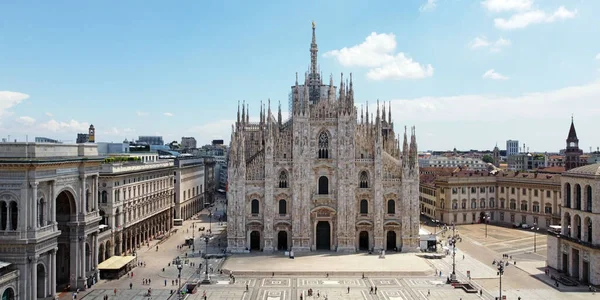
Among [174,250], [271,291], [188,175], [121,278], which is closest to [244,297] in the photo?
[271,291]

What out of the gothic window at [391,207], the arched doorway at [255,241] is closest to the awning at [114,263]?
the arched doorway at [255,241]

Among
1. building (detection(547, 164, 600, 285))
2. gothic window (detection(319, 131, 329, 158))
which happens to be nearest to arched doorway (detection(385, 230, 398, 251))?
gothic window (detection(319, 131, 329, 158))

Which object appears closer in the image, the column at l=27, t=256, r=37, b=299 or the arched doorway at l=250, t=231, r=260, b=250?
the column at l=27, t=256, r=37, b=299

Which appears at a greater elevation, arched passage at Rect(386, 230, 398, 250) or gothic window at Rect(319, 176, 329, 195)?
gothic window at Rect(319, 176, 329, 195)

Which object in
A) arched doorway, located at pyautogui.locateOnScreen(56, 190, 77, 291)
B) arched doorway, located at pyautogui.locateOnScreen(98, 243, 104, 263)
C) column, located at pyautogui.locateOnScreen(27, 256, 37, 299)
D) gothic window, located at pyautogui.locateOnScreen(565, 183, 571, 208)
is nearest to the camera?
column, located at pyautogui.locateOnScreen(27, 256, 37, 299)

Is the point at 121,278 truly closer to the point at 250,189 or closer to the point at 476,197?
the point at 250,189

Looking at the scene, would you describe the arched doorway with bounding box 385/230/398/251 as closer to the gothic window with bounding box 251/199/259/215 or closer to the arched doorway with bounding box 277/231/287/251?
the arched doorway with bounding box 277/231/287/251
